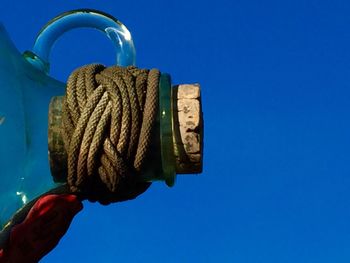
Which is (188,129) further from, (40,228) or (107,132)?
(40,228)

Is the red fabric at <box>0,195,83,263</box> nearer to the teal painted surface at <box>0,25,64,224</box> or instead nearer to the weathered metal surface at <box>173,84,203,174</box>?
the teal painted surface at <box>0,25,64,224</box>

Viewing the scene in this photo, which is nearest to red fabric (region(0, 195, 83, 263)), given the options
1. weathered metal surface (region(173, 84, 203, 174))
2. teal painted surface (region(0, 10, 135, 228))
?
teal painted surface (region(0, 10, 135, 228))

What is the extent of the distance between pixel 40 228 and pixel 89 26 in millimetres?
235

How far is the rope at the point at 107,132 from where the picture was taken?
0.80 m

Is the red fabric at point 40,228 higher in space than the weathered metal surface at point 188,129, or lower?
lower

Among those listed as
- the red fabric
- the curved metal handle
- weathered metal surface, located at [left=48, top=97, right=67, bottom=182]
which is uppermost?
the curved metal handle

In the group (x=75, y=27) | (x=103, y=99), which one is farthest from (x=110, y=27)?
(x=103, y=99)

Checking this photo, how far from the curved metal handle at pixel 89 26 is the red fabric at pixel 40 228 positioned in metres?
0.16

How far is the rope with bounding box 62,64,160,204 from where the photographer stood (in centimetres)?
80

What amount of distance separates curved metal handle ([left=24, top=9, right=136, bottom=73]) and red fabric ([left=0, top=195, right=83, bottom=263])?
163 mm

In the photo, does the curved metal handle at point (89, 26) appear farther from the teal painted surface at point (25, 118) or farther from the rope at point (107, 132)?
the rope at point (107, 132)

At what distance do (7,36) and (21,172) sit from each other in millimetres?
187

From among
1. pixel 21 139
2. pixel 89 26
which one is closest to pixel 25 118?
pixel 21 139

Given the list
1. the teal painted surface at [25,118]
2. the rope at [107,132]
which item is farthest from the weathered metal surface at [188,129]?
the teal painted surface at [25,118]
